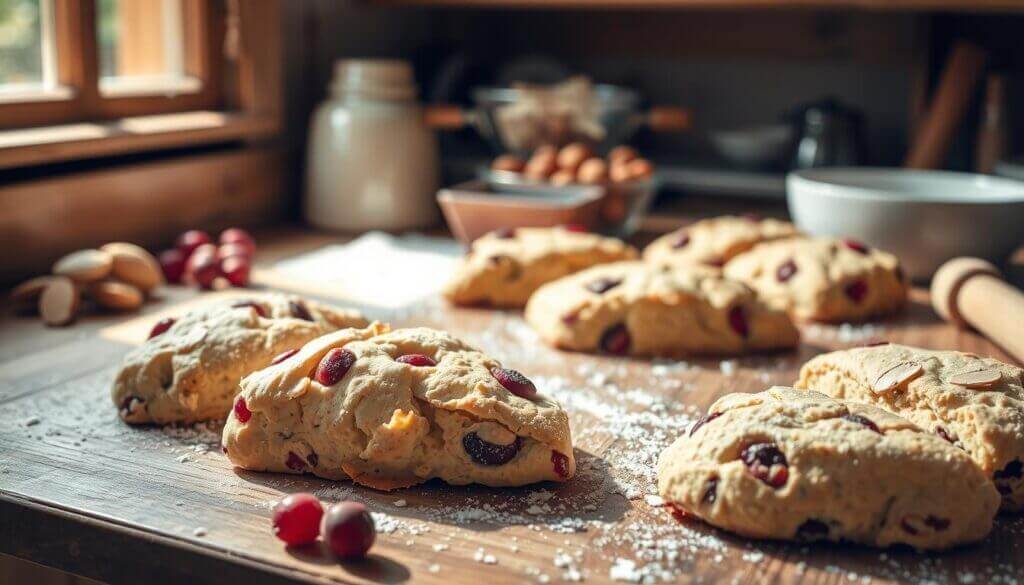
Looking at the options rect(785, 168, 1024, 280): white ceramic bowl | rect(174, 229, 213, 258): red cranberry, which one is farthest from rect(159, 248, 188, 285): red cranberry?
rect(785, 168, 1024, 280): white ceramic bowl

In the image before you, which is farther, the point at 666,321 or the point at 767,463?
the point at 666,321

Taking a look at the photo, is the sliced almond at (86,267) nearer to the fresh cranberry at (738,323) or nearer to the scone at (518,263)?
the scone at (518,263)

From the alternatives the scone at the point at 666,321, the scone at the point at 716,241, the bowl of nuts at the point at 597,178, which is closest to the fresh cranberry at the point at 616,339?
the scone at the point at 666,321

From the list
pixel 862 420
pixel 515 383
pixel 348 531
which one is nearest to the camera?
pixel 348 531

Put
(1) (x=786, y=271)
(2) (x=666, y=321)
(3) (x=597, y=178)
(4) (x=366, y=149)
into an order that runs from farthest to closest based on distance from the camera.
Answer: (4) (x=366, y=149), (3) (x=597, y=178), (1) (x=786, y=271), (2) (x=666, y=321)

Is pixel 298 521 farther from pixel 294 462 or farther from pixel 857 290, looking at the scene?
pixel 857 290

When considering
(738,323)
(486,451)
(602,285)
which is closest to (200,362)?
(486,451)

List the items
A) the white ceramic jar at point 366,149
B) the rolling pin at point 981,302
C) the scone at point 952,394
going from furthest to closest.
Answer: the white ceramic jar at point 366,149, the rolling pin at point 981,302, the scone at point 952,394

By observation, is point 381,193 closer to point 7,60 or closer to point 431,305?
point 431,305
